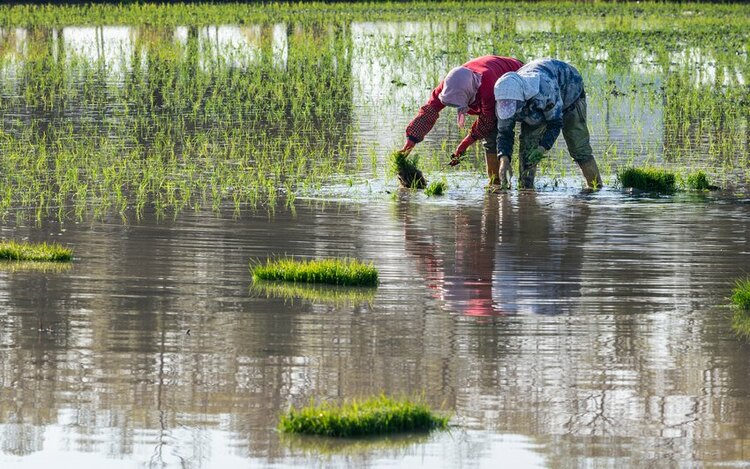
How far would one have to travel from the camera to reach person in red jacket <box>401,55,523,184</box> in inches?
441

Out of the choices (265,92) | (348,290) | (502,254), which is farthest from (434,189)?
(265,92)

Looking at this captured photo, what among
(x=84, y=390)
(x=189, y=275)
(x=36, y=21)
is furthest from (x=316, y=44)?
(x=84, y=390)

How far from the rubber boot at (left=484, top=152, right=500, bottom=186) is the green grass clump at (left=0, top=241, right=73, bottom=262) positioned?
13.7 ft

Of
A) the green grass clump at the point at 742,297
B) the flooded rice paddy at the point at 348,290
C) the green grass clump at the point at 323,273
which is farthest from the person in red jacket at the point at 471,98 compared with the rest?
the green grass clump at the point at 742,297

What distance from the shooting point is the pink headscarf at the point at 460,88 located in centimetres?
1118

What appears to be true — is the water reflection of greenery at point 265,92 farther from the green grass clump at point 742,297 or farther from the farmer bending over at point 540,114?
the green grass clump at point 742,297

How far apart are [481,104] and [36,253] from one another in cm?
395

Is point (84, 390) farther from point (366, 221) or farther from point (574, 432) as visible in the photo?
point (366, 221)

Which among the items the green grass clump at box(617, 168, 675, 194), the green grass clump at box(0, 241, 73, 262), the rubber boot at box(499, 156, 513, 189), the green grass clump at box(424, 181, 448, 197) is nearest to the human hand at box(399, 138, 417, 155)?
the green grass clump at box(424, 181, 448, 197)

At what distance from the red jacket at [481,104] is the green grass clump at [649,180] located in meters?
1.33

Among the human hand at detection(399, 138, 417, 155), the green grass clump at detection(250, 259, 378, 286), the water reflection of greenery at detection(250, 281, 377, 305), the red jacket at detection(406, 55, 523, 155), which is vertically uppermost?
the red jacket at detection(406, 55, 523, 155)

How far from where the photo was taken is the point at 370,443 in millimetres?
5367

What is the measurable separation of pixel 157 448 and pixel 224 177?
25.1 feet

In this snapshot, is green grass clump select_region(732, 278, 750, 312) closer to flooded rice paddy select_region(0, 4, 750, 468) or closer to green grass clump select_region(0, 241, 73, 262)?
flooded rice paddy select_region(0, 4, 750, 468)
